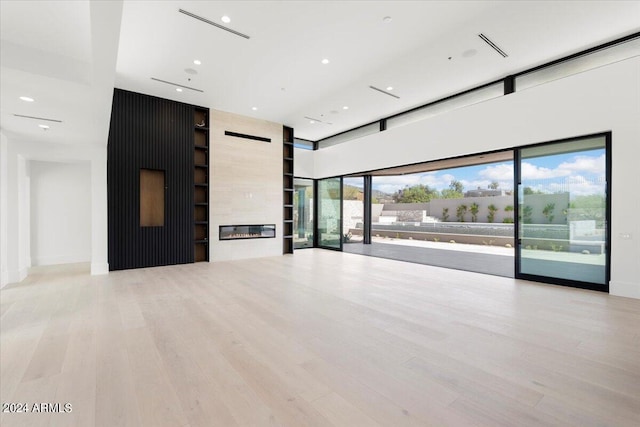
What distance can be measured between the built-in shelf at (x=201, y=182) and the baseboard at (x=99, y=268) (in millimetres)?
1952

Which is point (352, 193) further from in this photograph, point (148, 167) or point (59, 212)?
point (59, 212)

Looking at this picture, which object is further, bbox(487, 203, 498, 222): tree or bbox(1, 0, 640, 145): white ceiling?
bbox(487, 203, 498, 222): tree

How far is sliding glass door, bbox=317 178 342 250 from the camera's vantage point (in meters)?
9.99

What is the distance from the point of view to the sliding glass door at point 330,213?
393 inches

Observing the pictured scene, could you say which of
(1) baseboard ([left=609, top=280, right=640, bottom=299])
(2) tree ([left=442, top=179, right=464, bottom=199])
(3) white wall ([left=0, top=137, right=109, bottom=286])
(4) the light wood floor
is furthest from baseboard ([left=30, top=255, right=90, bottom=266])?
(2) tree ([left=442, top=179, right=464, bottom=199])

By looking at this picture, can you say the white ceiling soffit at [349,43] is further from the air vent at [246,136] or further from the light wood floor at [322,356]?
the light wood floor at [322,356]

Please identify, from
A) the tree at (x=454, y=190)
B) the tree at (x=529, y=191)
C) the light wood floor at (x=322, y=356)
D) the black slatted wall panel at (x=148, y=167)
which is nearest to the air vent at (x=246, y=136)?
the black slatted wall panel at (x=148, y=167)

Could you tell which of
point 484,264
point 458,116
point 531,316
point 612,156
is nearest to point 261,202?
point 458,116

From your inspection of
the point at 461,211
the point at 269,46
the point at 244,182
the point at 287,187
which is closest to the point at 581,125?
the point at 269,46

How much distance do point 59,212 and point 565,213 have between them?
1126 cm

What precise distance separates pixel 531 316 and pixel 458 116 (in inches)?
172

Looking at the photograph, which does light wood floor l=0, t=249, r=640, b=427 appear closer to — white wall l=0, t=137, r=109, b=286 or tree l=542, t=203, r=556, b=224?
white wall l=0, t=137, r=109, b=286

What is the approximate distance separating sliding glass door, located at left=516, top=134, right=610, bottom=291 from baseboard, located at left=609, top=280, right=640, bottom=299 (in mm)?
111

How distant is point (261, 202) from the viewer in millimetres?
8570
